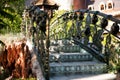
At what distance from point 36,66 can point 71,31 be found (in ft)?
13.6

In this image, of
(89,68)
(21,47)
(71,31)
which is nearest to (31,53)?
(21,47)

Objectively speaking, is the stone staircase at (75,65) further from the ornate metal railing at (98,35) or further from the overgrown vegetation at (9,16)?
the overgrown vegetation at (9,16)

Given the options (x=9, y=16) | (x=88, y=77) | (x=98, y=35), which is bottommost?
(x=88, y=77)

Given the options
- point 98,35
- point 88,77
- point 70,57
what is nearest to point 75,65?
point 88,77

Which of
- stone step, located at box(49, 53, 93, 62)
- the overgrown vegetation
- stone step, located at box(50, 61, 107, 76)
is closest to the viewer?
stone step, located at box(50, 61, 107, 76)

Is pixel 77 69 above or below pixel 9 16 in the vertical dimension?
below

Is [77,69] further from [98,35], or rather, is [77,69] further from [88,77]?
[98,35]

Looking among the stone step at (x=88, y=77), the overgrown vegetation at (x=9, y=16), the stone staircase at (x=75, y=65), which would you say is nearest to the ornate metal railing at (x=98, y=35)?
the stone staircase at (x=75, y=65)

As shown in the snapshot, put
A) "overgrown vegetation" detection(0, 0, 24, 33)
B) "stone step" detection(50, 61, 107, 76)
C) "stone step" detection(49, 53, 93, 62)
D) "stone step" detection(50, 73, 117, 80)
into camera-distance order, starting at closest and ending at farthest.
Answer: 1. "stone step" detection(50, 73, 117, 80)
2. "stone step" detection(50, 61, 107, 76)
3. "stone step" detection(49, 53, 93, 62)
4. "overgrown vegetation" detection(0, 0, 24, 33)

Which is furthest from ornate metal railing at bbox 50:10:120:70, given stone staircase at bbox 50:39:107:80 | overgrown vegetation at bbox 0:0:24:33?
overgrown vegetation at bbox 0:0:24:33

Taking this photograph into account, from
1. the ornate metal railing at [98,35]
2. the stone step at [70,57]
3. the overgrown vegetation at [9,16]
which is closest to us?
the ornate metal railing at [98,35]

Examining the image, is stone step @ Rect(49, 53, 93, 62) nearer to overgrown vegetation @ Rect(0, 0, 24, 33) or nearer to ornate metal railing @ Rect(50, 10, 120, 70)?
ornate metal railing @ Rect(50, 10, 120, 70)

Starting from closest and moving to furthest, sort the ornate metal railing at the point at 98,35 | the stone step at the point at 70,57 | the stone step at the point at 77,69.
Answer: the ornate metal railing at the point at 98,35 → the stone step at the point at 77,69 → the stone step at the point at 70,57

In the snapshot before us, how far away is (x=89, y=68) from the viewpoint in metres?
6.67
